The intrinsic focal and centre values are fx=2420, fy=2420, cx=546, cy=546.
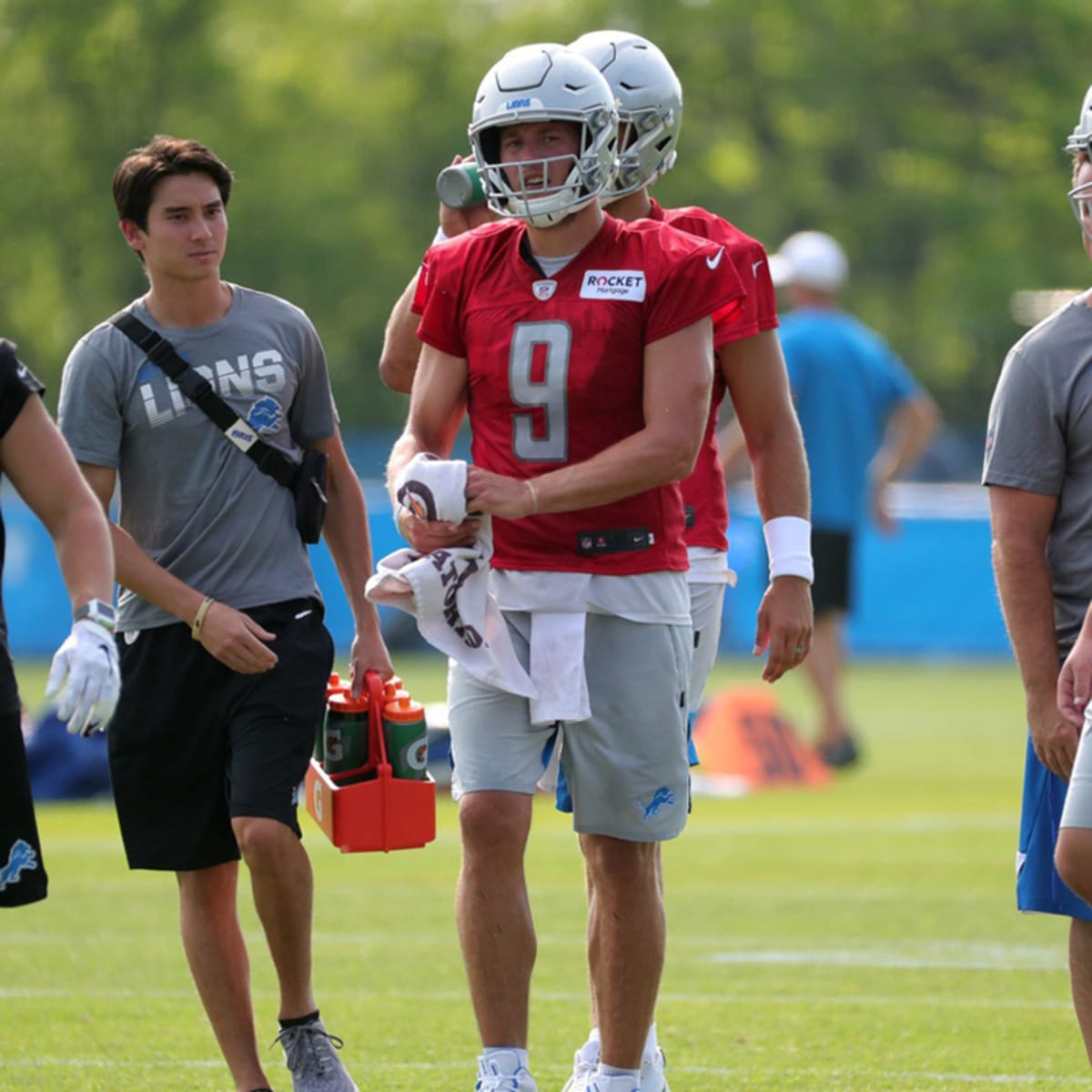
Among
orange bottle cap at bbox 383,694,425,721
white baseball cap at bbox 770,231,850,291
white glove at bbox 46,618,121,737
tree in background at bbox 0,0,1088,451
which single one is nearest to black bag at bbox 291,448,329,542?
orange bottle cap at bbox 383,694,425,721

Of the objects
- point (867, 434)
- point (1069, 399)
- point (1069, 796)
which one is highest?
point (1069, 399)

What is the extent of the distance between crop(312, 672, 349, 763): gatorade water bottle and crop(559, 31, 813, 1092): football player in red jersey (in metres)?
0.79

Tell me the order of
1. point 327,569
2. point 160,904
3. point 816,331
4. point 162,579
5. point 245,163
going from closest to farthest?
point 162,579, point 160,904, point 816,331, point 327,569, point 245,163

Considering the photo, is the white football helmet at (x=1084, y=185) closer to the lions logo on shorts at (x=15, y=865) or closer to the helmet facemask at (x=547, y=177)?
the helmet facemask at (x=547, y=177)

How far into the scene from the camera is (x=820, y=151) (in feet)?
160

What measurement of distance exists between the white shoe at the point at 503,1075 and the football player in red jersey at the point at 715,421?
0.35 metres

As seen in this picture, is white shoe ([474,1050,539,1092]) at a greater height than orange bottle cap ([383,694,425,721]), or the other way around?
orange bottle cap ([383,694,425,721])

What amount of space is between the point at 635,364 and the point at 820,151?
44230mm

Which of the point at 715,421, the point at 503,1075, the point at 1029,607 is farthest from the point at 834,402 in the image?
the point at 503,1075

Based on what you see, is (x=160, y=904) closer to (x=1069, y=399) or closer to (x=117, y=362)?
(x=117, y=362)

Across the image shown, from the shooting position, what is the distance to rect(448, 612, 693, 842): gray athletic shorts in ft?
18.6

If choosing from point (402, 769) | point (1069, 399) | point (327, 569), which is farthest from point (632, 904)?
point (327, 569)

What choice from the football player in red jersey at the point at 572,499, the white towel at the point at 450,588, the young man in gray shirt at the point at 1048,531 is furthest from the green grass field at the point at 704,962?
the white towel at the point at 450,588

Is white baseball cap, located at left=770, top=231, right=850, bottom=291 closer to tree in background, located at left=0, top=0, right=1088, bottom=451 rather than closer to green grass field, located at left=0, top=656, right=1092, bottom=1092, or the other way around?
green grass field, located at left=0, top=656, right=1092, bottom=1092
